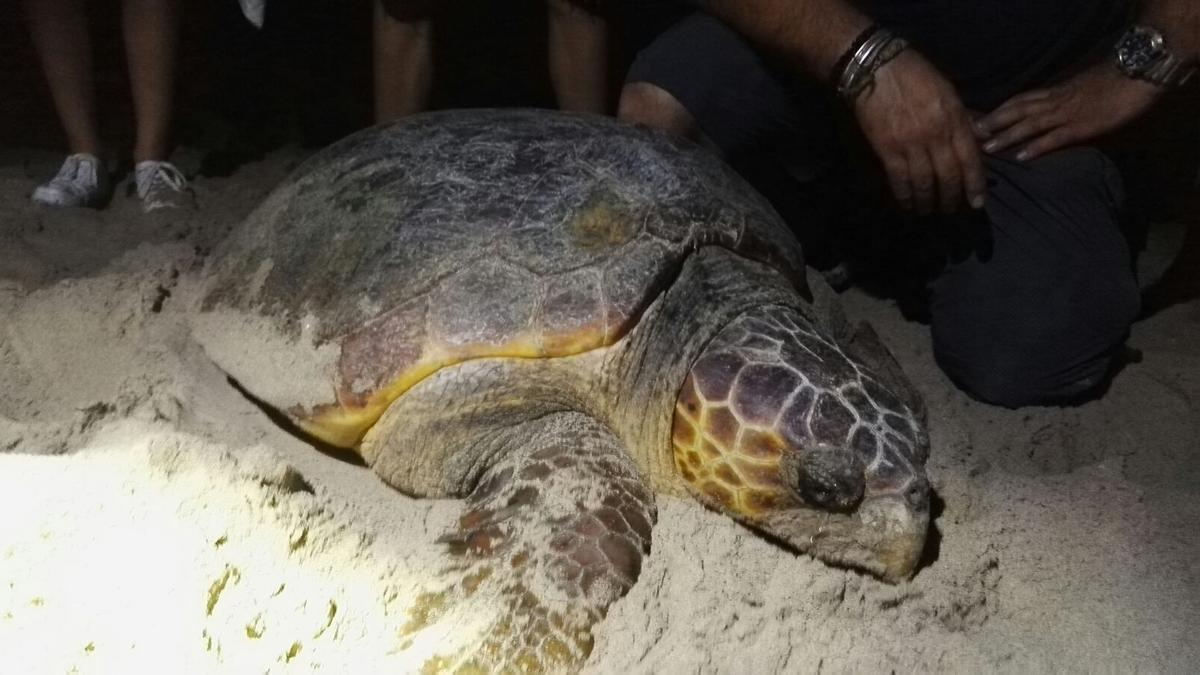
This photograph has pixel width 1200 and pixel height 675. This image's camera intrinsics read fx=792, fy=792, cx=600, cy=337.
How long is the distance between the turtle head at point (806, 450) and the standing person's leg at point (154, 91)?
1890mm

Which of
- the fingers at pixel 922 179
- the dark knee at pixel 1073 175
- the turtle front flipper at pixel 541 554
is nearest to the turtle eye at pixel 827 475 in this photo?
the turtle front flipper at pixel 541 554

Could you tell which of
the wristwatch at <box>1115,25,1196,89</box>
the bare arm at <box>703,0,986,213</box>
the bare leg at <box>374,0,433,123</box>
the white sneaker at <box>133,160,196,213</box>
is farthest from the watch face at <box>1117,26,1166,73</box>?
the white sneaker at <box>133,160,196,213</box>

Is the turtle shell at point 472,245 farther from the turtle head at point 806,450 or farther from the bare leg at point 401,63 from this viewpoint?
the bare leg at point 401,63

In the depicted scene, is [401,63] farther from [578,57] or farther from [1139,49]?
[1139,49]

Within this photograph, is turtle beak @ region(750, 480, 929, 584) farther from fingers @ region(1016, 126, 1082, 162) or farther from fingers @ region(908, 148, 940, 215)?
fingers @ region(1016, 126, 1082, 162)

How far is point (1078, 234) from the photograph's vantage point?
6.28 ft

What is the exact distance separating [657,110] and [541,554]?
4.59ft

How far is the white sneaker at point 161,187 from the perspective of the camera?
7.78 feet

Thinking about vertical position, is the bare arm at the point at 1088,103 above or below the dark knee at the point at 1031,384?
above

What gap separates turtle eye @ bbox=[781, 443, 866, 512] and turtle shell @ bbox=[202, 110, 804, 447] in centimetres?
39

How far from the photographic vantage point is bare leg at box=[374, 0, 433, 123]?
2332 mm

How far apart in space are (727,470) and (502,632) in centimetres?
43

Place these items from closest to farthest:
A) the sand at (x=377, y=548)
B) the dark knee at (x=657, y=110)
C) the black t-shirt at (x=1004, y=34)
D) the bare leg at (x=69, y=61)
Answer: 1. the sand at (x=377, y=548)
2. the black t-shirt at (x=1004, y=34)
3. the dark knee at (x=657, y=110)
4. the bare leg at (x=69, y=61)

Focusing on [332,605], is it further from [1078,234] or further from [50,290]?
[1078,234]
